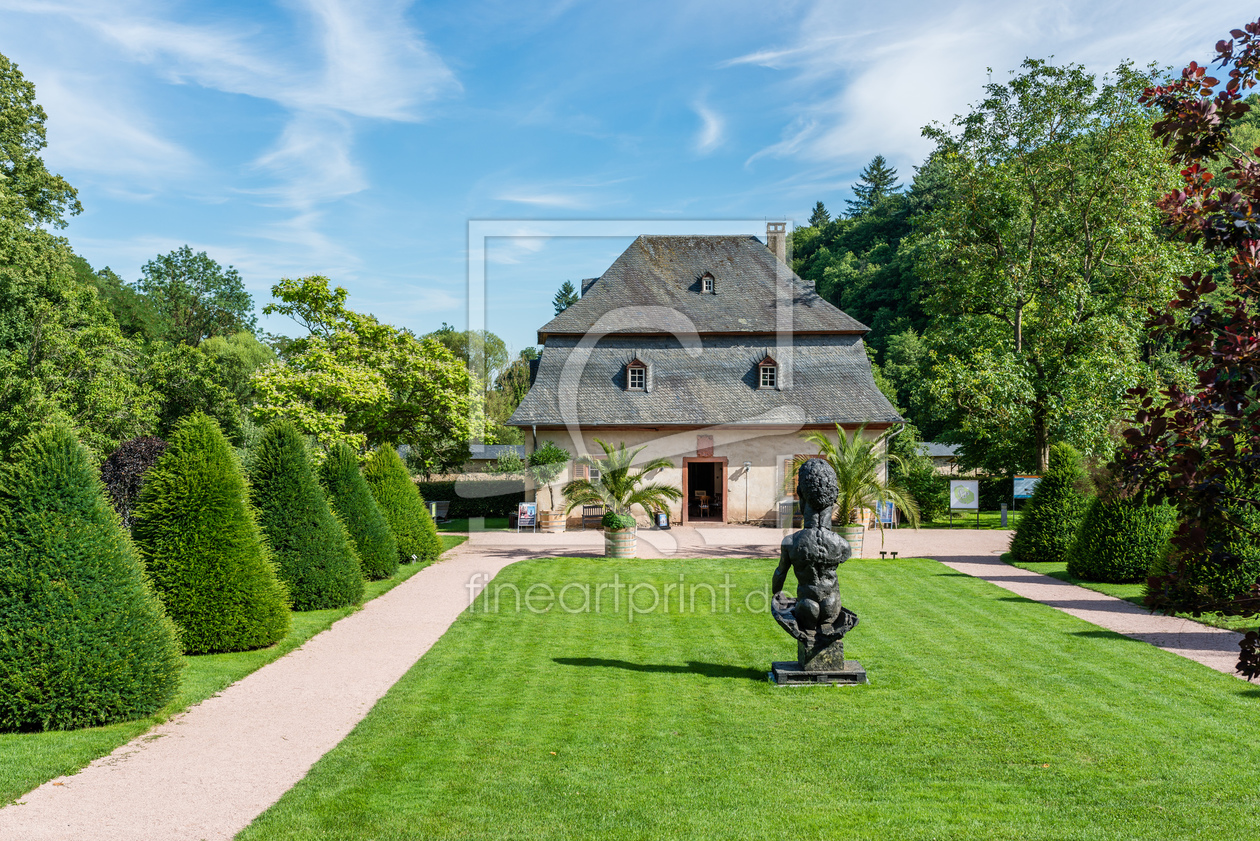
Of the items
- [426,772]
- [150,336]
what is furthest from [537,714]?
[150,336]

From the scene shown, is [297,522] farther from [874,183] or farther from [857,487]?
[874,183]

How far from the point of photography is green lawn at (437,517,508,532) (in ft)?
101

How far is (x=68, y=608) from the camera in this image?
812 cm

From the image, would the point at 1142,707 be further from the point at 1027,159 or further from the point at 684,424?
the point at 1027,159

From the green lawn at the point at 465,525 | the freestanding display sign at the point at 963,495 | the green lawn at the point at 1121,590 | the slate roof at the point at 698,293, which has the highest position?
the slate roof at the point at 698,293

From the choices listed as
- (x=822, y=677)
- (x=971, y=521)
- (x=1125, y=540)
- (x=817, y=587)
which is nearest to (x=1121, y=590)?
(x=1125, y=540)

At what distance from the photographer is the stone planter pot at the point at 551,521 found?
27.8 meters

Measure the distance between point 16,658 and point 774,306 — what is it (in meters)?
26.6

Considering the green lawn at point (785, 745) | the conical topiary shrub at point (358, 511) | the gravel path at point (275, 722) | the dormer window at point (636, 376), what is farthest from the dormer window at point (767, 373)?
the green lawn at point (785, 745)

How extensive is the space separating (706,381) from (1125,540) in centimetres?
1526

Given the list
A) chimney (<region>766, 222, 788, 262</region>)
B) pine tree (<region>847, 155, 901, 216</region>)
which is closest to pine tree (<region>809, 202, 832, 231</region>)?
pine tree (<region>847, 155, 901, 216</region>)

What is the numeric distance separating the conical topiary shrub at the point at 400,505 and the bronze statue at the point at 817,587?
12.2m

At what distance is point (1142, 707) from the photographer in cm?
880

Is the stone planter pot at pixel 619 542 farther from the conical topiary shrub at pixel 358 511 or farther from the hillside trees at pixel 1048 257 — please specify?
the hillside trees at pixel 1048 257
